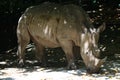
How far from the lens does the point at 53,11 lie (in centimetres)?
1316

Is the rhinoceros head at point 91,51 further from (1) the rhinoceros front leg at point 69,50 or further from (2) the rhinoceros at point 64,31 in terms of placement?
(1) the rhinoceros front leg at point 69,50

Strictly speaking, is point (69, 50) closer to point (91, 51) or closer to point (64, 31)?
point (64, 31)

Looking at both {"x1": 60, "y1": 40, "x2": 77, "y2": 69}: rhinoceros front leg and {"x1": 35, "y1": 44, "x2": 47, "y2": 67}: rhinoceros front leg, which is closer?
{"x1": 60, "y1": 40, "x2": 77, "y2": 69}: rhinoceros front leg

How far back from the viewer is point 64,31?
12.6m

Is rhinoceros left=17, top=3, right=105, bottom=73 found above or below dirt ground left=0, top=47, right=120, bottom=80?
above

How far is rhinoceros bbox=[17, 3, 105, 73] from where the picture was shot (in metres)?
12.1

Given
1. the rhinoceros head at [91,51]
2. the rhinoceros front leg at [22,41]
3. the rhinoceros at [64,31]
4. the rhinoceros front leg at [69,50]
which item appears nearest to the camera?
the rhinoceros head at [91,51]

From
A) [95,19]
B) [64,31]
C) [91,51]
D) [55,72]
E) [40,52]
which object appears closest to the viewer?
[91,51]

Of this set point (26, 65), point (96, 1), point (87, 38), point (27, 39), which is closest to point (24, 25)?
point (27, 39)

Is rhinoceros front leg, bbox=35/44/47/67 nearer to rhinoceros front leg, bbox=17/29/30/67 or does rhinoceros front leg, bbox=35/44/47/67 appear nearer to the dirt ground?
the dirt ground

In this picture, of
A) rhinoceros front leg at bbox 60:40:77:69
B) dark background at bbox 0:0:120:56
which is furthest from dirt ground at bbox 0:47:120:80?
dark background at bbox 0:0:120:56

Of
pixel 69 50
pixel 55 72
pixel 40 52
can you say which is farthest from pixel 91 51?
pixel 40 52

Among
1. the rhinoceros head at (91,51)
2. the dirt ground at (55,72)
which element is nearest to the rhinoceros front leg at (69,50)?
the dirt ground at (55,72)

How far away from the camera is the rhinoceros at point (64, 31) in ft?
39.8
